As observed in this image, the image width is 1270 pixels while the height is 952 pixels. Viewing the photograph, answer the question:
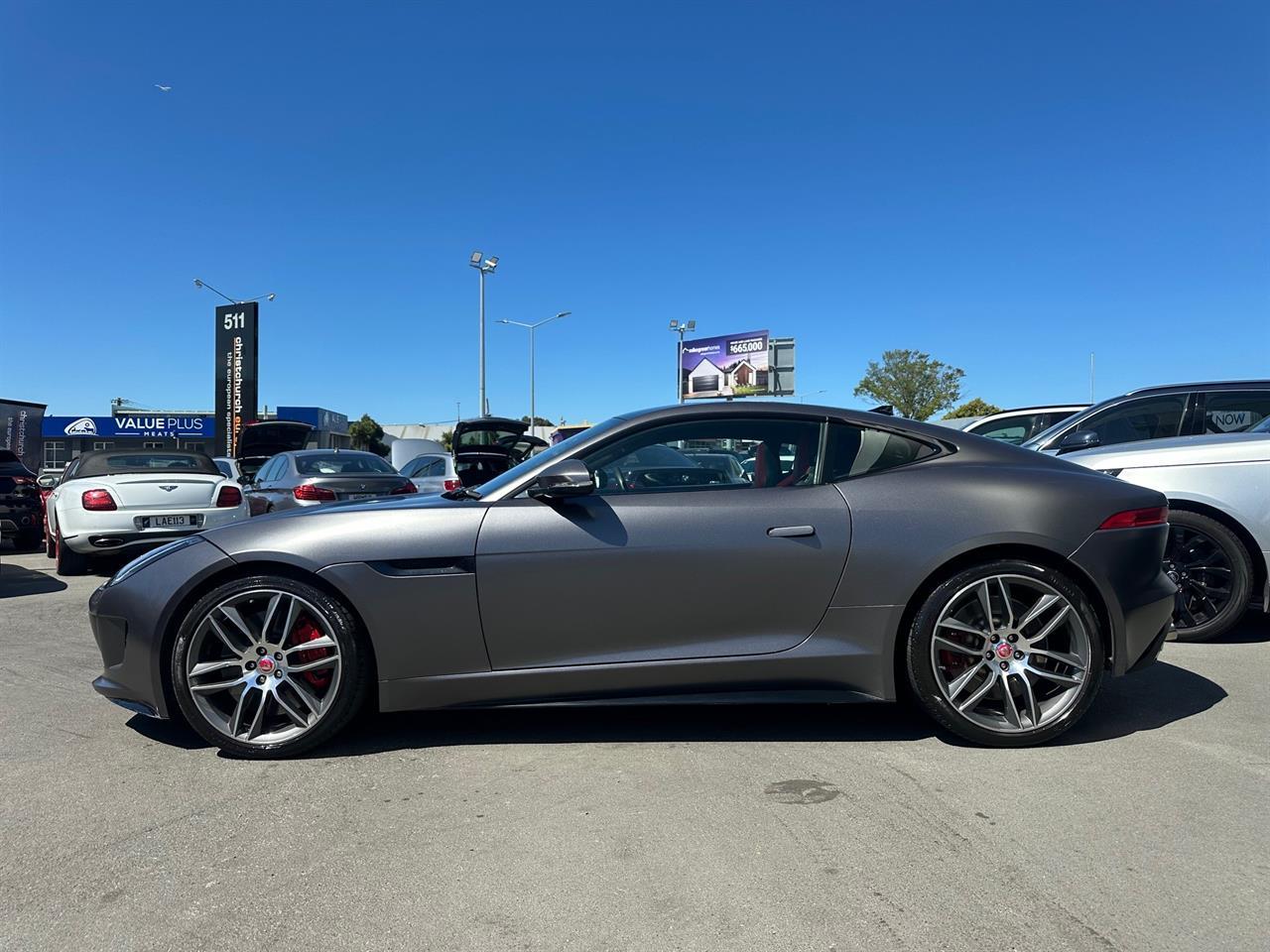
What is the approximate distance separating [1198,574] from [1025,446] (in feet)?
4.54

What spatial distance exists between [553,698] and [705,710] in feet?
3.16

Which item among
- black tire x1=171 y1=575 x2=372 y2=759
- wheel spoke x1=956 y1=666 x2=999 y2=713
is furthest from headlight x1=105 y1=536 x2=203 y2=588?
wheel spoke x1=956 y1=666 x2=999 y2=713

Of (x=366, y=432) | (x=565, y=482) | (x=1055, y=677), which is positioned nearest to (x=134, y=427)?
(x=366, y=432)

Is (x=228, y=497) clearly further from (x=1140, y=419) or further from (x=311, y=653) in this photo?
(x=1140, y=419)

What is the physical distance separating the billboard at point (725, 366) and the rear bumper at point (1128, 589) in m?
40.7

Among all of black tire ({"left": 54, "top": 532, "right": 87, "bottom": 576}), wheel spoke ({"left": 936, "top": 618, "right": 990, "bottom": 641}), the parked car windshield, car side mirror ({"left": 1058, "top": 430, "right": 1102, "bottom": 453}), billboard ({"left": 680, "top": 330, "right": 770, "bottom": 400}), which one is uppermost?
billboard ({"left": 680, "top": 330, "right": 770, "bottom": 400})

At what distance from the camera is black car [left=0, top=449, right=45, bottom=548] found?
1037cm

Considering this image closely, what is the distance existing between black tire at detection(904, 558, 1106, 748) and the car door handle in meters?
0.56

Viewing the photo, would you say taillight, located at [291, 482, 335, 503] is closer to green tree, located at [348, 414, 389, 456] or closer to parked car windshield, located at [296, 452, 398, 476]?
parked car windshield, located at [296, 452, 398, 476]

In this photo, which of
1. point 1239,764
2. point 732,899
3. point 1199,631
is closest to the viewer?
point 732,899

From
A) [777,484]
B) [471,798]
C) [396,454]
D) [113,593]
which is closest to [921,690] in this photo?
[777,484]

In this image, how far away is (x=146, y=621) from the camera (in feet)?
10.7

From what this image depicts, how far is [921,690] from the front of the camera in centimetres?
329

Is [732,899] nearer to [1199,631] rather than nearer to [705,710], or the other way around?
[705,710]
